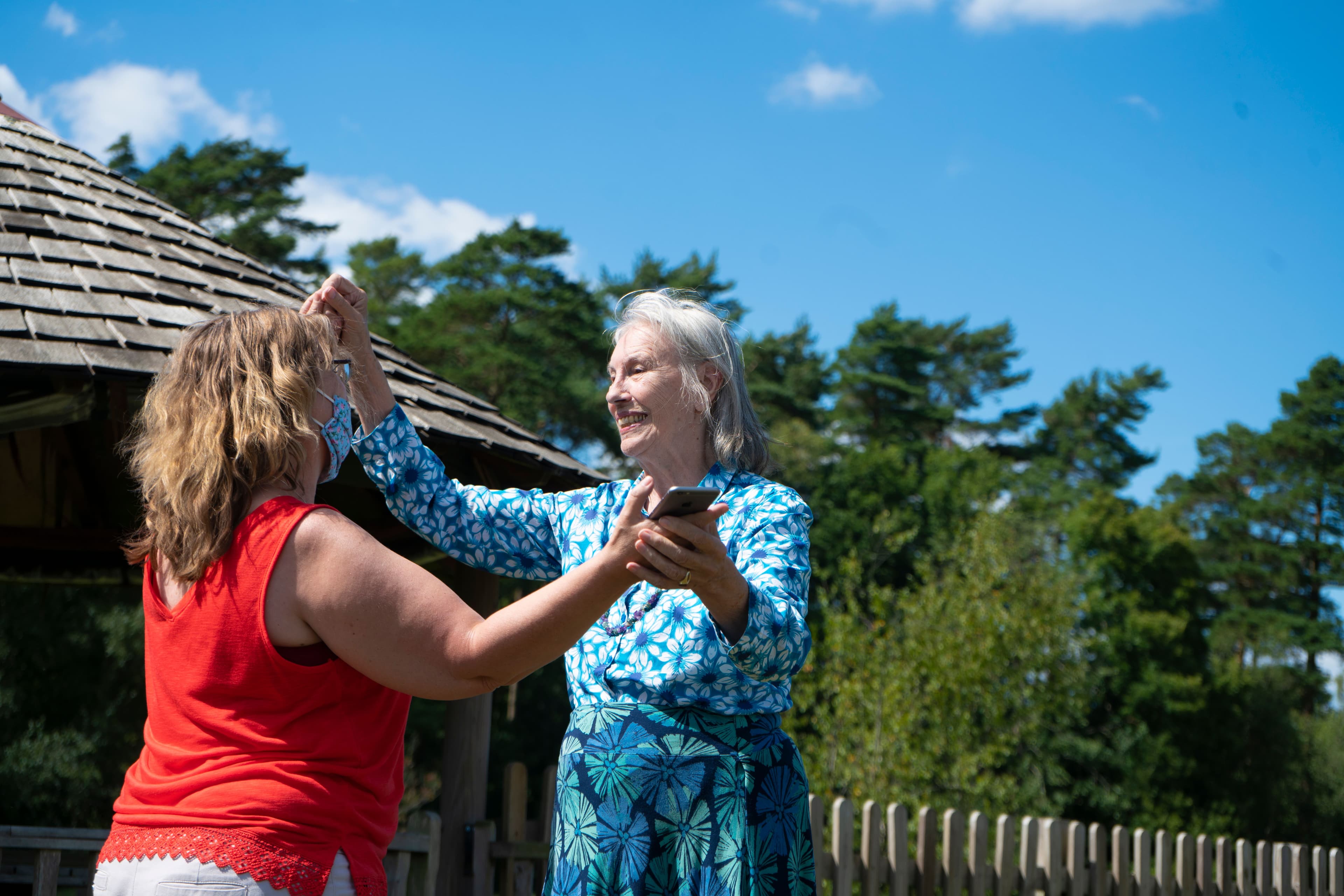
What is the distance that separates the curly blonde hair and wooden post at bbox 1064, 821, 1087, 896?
6051 mm

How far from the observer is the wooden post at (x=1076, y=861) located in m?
6.46

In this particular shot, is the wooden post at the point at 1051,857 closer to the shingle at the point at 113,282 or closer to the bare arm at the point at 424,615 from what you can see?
the shingle at the point at 113,282

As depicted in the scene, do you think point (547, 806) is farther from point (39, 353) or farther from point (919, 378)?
point (919, 378)

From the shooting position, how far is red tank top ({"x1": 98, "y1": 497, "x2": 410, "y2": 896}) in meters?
1.47

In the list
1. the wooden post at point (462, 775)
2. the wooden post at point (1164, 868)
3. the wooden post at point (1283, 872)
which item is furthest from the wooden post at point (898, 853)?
the wooden post at point (1283, 872)

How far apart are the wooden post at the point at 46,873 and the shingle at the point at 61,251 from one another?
1.99 meters

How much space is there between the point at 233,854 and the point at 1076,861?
244 inches

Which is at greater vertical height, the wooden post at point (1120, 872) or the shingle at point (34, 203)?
the shingle at point (34, 203)

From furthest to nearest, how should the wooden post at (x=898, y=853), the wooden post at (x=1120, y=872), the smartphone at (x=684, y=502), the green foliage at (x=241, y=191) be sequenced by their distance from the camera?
the green foliage at (x=241, y=191)
the wooden post at (x=1120, y=872)
the wooden post at (x=898, y=853)
the smartphone at (x=684, y=502)

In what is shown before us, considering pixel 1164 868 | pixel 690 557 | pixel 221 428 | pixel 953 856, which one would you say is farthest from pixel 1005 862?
pixel 221 428

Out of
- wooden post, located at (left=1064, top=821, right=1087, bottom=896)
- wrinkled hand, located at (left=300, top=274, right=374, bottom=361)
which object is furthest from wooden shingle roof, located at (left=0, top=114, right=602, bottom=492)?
wooden post, located at (left=1064, top=821, right=1087, bottom=896)

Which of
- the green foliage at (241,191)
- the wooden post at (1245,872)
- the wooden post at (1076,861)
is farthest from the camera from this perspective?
the green foliage at (241,191)

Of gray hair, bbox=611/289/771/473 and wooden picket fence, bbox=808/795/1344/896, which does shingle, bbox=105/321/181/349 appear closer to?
gray hair, bbox=611/289/771/473

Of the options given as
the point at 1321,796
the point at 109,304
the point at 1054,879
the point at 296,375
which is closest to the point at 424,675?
the point at 296,375
